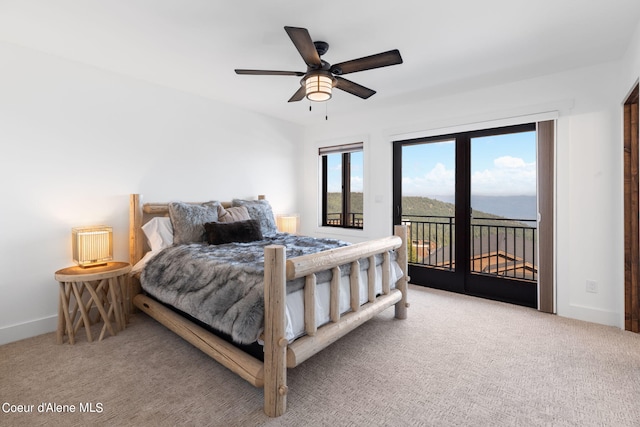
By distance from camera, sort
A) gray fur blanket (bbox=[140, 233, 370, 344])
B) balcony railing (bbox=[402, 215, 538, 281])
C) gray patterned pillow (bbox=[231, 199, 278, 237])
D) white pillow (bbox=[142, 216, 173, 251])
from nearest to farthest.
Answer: gray fur blanket (bbox=[140, 233, 370, 344]), white pillow (bbox=[142, 216, 173, 251]), balcony railing (bbox=[402, 215, 538, 281]), gray patterned pillow (bbox=[231, 199, 278, 237])

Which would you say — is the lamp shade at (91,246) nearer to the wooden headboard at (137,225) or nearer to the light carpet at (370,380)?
the wooden headboard at (137,225)

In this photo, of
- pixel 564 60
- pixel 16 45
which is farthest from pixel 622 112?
pixel 16 45

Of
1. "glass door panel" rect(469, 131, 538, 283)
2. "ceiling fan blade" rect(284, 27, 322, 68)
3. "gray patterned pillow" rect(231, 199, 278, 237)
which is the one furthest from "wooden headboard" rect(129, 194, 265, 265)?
"glass door panel" rect(469, 131, 538, 283)

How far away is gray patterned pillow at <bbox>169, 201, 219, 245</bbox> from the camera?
3.11 m

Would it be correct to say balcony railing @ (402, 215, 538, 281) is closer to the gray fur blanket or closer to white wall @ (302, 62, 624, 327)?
white wall @ (302, 62, 624, 327)

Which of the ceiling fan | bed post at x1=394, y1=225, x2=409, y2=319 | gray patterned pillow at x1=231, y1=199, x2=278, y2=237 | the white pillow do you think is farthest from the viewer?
gray patterned pillow at x1=231, y1=199, x2=278, y2=237

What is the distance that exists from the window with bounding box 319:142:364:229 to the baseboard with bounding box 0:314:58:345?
357cm

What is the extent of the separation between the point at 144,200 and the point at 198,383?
218cm

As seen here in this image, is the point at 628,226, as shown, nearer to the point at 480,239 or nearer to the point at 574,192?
the point at 574,192

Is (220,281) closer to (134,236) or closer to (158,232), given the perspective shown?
(158,232)

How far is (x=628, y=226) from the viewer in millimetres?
2570

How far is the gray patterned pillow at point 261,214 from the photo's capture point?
12.5ft

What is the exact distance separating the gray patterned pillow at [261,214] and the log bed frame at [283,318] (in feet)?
4.84

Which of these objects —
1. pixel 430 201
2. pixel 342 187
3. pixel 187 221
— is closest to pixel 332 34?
pixel 187 221
